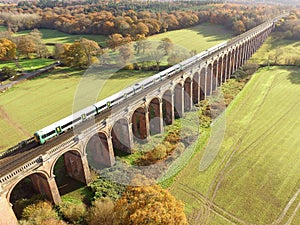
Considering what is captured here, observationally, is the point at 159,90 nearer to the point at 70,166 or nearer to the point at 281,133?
the point at 70,166

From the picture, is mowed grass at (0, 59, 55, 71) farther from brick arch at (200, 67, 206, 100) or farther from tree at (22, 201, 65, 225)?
tree at (22, 201, 65, 225)

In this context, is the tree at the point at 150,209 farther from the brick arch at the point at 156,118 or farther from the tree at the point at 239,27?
the tree at the point at 239,27

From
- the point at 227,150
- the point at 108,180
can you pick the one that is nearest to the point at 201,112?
the point at 227,150

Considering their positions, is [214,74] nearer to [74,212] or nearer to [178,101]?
[178,101]

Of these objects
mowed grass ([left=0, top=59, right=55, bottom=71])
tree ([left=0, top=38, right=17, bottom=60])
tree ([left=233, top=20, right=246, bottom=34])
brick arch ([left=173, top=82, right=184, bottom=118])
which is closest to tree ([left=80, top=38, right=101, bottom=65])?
mowed grass ([left=0, top=59, right=55, bottom=71])

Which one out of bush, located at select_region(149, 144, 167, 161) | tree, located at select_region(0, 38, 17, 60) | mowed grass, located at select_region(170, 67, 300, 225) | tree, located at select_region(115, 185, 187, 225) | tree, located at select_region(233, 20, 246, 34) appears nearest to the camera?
tree, located at select_region(115, 185, 187, 225)
